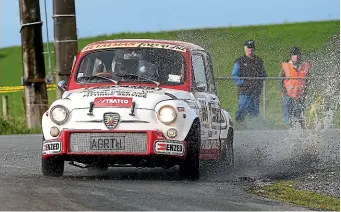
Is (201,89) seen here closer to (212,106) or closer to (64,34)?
(212,106)

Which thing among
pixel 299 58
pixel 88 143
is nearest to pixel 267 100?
pixel 299 58

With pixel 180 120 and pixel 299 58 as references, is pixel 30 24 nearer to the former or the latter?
pixel 299 58

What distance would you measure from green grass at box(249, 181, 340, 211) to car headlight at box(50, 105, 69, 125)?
2.10 m

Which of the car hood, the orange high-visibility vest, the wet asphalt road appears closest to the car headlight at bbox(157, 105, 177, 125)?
the car hood

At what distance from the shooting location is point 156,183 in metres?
13.4

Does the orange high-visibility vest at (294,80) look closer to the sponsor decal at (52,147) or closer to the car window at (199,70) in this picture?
the car window at (199,70)

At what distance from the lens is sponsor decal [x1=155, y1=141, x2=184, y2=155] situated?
13469 millimetres

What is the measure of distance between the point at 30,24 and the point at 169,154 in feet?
44.2

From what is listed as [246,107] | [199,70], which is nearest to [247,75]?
[246,107]

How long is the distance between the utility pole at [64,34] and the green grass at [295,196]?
11.0m

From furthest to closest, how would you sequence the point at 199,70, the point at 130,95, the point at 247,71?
the point at 247,71 < the point at 199,70 < the point at 130,95

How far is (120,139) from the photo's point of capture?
529 inches

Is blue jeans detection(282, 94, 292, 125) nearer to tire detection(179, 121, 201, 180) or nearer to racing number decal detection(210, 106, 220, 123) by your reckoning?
racing number decal detection(210, 106, 220, 123)

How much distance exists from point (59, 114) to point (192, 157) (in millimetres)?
1454
